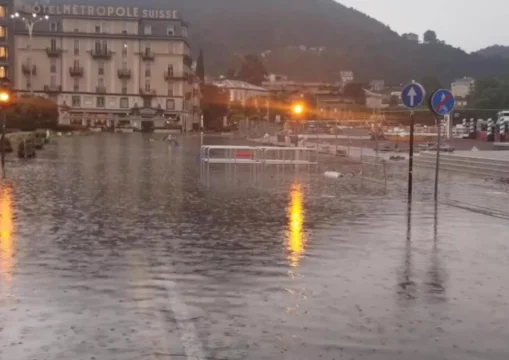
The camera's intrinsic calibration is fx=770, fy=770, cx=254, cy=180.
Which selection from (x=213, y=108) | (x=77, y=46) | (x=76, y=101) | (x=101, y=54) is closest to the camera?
(x=101, y=54)

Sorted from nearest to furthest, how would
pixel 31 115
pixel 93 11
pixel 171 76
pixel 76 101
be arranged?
pixel 31 115 < pixel 93 11 < pixel 76 101 < pixel 171 76

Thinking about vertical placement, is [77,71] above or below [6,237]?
above

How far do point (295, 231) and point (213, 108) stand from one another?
122 metres

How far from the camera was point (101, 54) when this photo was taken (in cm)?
11038

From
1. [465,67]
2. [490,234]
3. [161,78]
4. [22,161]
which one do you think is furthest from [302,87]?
[490,234]

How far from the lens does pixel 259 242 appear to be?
12102 millimetres

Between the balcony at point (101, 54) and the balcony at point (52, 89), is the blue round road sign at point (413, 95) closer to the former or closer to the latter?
the balcony at point (101, 54)

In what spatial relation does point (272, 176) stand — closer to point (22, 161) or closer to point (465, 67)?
point (22, 161)

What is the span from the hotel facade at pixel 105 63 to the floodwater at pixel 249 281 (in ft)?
316

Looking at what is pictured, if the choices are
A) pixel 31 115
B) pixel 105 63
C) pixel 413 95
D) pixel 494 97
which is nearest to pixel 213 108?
pixel 105 63

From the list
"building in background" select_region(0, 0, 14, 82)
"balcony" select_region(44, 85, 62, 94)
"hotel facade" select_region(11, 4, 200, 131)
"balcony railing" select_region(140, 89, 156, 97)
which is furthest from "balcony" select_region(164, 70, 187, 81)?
"building in background" select_region(0, 0, 14, 82)

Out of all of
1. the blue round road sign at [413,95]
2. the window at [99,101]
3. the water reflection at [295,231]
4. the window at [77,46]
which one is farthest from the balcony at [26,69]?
the blue round road sign at [413,95]

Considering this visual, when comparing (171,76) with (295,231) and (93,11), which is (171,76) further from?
(295,231)

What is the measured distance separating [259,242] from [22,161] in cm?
2318
